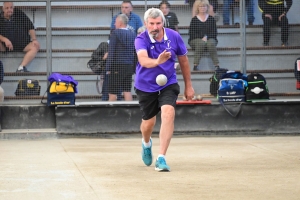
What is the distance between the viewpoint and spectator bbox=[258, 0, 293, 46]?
1380 centimetres

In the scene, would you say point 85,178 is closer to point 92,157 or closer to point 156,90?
point 156,90

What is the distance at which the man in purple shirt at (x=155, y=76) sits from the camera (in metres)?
8.31

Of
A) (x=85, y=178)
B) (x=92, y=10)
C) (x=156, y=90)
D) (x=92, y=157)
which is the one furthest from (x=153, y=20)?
(x=92, y=10)

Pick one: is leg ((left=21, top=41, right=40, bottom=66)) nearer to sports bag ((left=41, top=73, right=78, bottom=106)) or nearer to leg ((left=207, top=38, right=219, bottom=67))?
sports bag ((left=41, top=73, right=78, bottom=106))

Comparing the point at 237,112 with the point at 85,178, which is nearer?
the point at 85,178

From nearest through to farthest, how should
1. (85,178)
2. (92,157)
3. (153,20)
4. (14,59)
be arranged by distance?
(85,178), (153,20), (92,157), (14,59)

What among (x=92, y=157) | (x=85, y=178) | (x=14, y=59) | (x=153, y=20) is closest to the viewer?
(x=85, y=178)

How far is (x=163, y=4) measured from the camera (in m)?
13.8

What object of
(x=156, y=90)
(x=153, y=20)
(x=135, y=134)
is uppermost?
(x=153, y=20)

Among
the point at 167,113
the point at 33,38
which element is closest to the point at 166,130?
the point at 167,113

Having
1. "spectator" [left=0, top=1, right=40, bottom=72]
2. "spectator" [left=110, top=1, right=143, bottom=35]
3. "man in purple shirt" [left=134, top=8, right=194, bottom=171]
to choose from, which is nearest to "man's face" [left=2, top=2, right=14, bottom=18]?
"spectator" [left=0, top=1, right=40, bottom=72]

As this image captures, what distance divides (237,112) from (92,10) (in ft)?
10.9

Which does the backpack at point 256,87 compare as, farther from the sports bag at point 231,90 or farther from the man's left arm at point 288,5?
the man's left arm at point 288,5

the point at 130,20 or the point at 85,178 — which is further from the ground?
the point at 130,20
